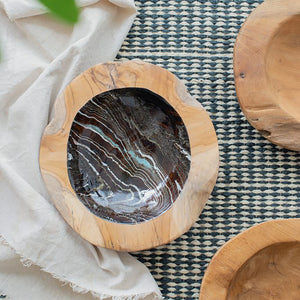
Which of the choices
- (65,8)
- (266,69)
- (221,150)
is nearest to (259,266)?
(221,150)

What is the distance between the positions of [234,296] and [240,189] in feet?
0.75

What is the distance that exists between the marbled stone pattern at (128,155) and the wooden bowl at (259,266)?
0.51 feet

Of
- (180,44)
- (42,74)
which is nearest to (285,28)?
(180,44)

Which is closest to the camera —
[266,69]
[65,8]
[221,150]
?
[65,8]

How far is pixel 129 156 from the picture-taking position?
2.82ft

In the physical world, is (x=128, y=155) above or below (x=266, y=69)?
below

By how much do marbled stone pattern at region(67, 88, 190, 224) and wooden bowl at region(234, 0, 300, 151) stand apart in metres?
0.14

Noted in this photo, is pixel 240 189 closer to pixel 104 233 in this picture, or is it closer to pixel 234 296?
pixel 234 296

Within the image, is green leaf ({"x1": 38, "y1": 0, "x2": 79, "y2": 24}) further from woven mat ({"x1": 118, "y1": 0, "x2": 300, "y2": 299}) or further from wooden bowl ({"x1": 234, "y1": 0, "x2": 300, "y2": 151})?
woven mat ({"x1": 118, "y1": 0, "x2": 300, "y2": 299})

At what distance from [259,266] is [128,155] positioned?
13.8 inches

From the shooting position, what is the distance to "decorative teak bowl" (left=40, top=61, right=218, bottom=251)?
71 centimetres

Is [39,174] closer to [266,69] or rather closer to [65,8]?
[266,69]

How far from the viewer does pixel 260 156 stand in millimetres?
886

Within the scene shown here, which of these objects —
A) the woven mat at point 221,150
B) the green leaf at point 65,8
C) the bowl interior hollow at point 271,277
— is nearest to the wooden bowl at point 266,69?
the woven mat at point 221,150
